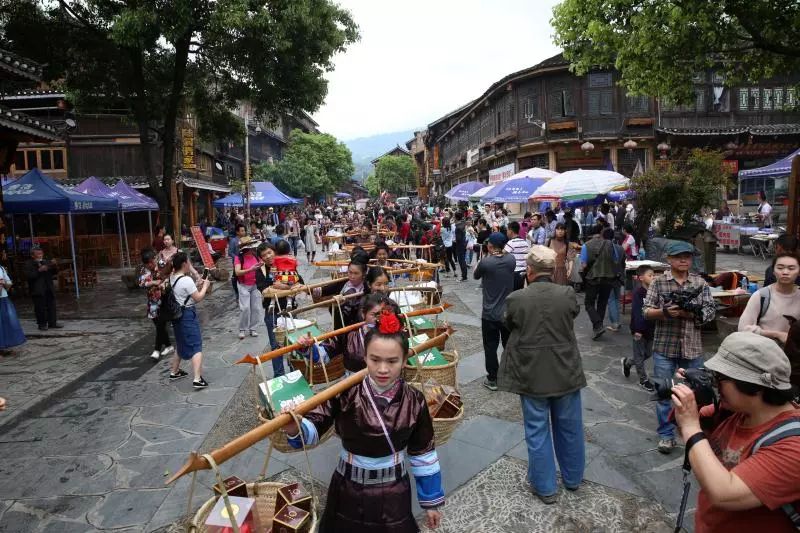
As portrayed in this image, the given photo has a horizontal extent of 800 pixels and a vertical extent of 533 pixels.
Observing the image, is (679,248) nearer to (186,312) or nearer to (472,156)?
(186,312)

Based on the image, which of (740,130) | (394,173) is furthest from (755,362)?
(394,173)

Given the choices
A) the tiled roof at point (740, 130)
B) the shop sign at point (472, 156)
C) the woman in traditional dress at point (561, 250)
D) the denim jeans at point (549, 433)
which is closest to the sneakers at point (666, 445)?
the denim jeans at point (549, 433)

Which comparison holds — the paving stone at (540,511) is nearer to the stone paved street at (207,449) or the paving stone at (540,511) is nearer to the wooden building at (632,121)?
the stone paved street at (207,449)

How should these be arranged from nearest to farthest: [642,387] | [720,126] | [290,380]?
[290,380] < [642,387] < [720,126]

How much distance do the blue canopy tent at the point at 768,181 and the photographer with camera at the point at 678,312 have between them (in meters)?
16.2

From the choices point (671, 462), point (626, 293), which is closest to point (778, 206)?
point (626, 293)

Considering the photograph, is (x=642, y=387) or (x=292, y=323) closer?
(x=292, y=323)

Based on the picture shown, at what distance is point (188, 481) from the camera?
4.65 m

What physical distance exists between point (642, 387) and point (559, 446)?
2738mm

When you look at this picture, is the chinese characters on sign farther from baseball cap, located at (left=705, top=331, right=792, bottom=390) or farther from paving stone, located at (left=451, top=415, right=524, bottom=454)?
baseball cap, located at (left=705, top=331, right=792, bottom=390)

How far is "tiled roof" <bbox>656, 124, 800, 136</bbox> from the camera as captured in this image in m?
27.4

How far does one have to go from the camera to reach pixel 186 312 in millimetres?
6676

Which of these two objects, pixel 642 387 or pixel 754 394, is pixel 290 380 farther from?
pixel 642 387

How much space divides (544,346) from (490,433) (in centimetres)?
173
